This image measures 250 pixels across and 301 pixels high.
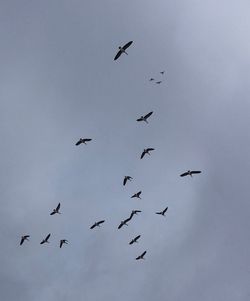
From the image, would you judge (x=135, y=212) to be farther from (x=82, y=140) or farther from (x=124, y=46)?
(x=124, y=46)

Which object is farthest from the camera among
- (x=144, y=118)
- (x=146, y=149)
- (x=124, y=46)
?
(x=146, y=149)

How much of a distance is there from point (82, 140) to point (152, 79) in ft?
108

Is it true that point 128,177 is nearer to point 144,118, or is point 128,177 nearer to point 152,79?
point 144,118

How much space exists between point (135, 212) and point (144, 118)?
3496 cm

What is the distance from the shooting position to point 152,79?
534 feet

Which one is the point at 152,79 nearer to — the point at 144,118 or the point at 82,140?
the point at 144,118

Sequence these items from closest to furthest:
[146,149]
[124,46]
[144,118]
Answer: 1. [124,46]
2. [144,118]
3. [146,149]

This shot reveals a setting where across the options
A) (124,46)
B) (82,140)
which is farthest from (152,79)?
(82,140)

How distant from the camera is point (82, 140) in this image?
181625mm

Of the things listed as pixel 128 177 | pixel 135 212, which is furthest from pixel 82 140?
pixel 135 212

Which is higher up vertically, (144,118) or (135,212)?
(144,118)

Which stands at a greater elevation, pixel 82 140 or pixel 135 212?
pixel 82 140

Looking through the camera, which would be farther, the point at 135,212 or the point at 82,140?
the point at 135,212

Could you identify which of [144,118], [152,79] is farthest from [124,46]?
[144,118]
